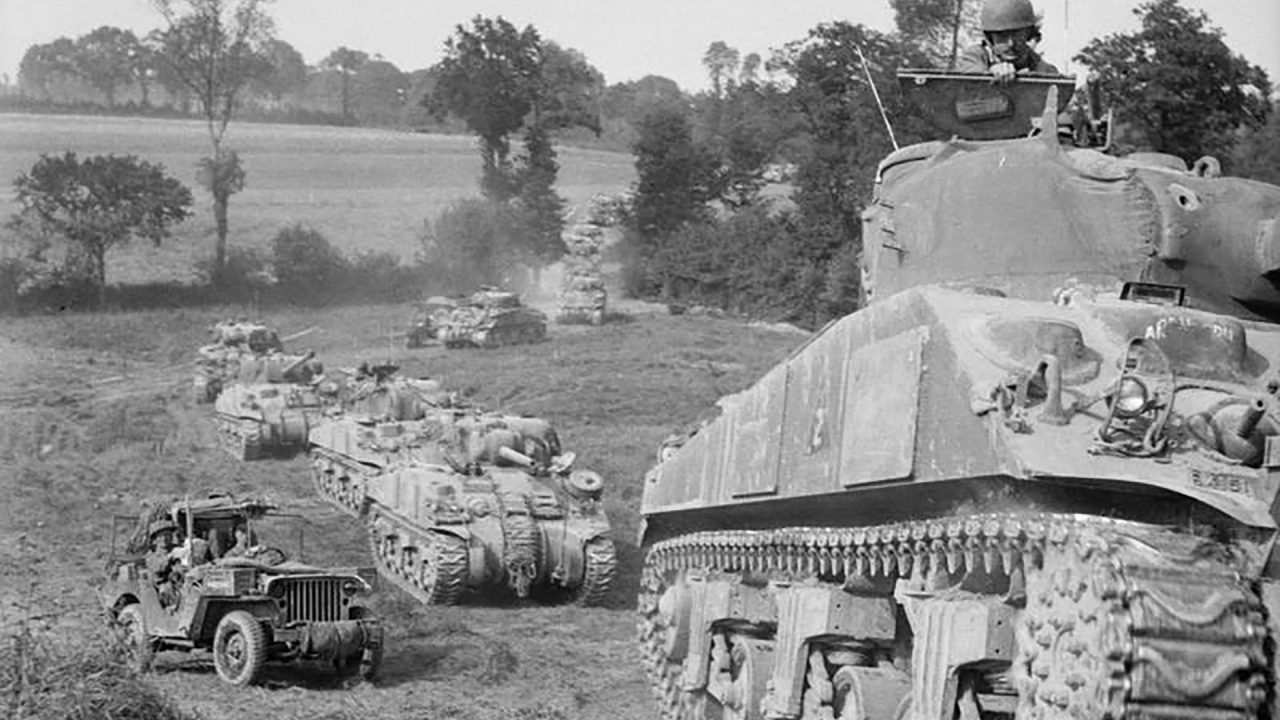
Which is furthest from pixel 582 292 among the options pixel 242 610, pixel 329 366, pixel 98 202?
pixel 242 610

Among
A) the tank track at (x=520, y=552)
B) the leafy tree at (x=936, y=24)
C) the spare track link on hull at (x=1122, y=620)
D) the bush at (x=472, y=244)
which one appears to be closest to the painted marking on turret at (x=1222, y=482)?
the spare track link on hull at (x=1122, y=620)

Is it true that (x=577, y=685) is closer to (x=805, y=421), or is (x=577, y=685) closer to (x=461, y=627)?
(x=461, y=627)

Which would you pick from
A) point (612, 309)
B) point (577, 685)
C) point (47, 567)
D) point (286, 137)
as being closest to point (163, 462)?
point (47, 567)

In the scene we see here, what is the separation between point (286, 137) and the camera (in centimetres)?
5706

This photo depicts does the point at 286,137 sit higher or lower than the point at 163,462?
higher

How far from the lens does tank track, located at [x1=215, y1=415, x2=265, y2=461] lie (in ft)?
97.1

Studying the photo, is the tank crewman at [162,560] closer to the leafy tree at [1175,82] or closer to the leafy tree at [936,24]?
the leafy tree at [1175,82]

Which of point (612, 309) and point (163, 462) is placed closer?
point (163, 462)

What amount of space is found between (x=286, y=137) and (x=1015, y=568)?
52.0m

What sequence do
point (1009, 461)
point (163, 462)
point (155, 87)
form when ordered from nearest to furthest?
point (1009, 461), point (163, 462), point (155, 87)

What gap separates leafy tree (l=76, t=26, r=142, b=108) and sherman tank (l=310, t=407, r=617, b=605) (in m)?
26.9

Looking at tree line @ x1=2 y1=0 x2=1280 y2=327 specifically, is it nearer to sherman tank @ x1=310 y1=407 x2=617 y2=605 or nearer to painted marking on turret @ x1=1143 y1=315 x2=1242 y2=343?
sherman tank @ x1=310 y1=407 x2=617 y2=605

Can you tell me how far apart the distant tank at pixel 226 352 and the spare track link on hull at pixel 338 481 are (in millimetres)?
9327

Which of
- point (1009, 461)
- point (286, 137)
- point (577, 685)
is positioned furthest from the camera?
point (286, 137)
